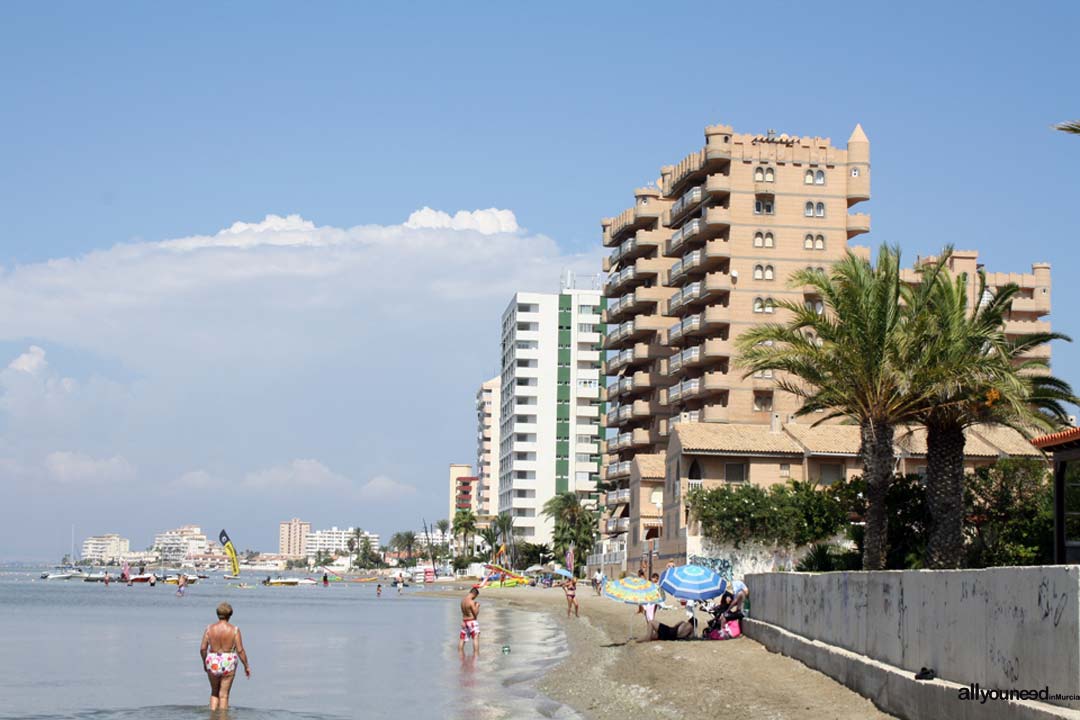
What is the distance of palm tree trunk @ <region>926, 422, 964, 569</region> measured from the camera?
3384cm

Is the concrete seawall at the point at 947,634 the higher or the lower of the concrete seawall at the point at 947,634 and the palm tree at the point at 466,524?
the higher

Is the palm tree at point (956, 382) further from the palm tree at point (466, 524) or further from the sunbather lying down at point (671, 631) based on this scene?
the palm tree at point (466, 524)

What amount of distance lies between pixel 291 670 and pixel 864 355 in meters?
16.5

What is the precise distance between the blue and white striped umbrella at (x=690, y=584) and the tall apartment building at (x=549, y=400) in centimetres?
12131

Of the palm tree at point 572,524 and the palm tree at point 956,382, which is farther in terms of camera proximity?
the palm tree at point 572,524

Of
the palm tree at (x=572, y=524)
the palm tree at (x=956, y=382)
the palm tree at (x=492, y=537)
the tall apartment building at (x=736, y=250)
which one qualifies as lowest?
the palm tree at (x=492, y=537)

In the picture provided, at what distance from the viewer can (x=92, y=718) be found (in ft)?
74.7

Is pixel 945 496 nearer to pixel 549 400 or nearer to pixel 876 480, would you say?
pixel 876 480

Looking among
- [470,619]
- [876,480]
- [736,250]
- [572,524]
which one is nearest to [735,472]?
[736,250]

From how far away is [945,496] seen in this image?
3384cm

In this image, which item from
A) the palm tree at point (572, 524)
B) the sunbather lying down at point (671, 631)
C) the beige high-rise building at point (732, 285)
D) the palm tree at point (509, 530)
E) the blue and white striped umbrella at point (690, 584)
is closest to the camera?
the blue and white striped umbrella at point (690, 584)

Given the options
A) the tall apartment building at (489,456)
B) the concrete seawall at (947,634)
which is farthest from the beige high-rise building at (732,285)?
the tall apartment building at (489,456)

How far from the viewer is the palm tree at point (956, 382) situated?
1235 inches

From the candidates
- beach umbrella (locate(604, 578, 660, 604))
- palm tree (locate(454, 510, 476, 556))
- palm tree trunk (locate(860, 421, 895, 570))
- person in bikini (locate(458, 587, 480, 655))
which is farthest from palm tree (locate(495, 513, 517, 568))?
beach umbrella (locate(604, 578, 660, 604))
